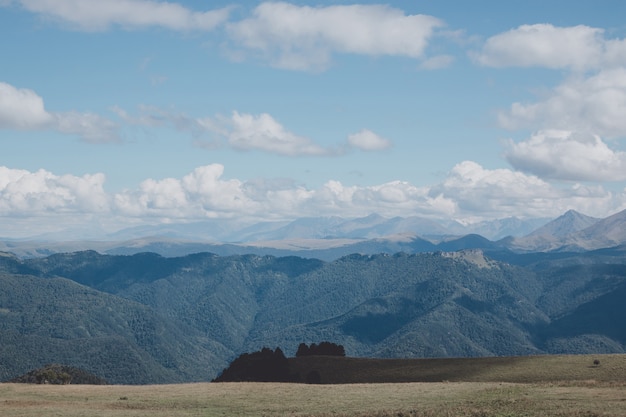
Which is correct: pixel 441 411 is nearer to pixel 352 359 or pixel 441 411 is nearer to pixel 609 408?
pixel 609 408

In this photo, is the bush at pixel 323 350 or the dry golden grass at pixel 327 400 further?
the bush at pixel 323 350

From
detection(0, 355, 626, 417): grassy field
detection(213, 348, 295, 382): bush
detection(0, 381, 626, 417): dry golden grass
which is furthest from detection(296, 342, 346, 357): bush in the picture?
detection(0, 381, 626, 417): dry golden grass

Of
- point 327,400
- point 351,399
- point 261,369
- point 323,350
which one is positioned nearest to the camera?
point 327,400

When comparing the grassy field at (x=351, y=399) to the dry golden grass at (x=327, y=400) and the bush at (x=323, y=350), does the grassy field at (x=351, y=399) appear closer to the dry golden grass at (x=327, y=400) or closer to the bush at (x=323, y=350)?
the dry golden grass at (x=327, y=400)

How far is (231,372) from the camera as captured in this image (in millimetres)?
140625

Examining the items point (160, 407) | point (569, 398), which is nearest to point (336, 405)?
point (160, 407)

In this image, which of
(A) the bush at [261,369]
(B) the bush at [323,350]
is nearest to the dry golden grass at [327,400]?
(A) the bush at [261,369]

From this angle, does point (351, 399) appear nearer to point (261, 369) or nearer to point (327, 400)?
point (327, 400)

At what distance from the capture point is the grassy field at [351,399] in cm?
5466

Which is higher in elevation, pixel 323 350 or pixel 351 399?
pixel 351 399

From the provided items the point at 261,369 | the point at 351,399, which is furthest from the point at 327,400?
the point at 261,369

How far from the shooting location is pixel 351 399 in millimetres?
66250

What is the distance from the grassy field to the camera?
179 feet

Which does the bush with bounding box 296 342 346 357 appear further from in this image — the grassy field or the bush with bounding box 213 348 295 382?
the grassy field
